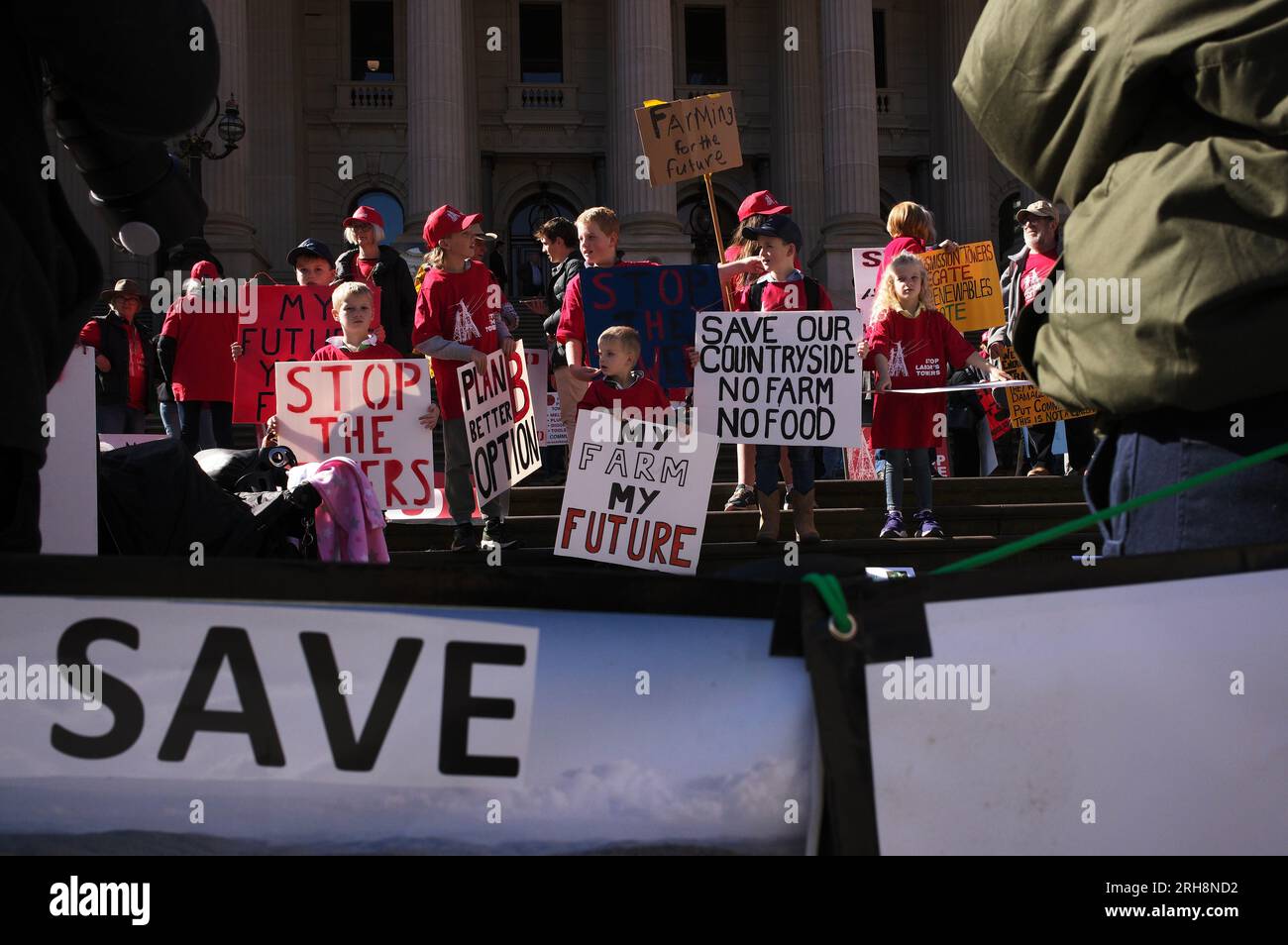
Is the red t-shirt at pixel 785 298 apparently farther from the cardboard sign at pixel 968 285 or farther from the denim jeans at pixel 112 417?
the denim jeans at pixel 112 417

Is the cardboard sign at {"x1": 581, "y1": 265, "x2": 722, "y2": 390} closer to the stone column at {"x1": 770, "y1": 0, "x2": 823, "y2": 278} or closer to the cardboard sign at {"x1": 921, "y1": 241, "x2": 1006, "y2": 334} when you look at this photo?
the cardboard sign at {"x1": 921, "y1": 241, "x2": 1006, "y2": 334}

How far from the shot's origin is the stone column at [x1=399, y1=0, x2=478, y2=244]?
28.8m

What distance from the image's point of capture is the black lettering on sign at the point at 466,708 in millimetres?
1601

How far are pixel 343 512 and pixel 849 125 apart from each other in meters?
25.4

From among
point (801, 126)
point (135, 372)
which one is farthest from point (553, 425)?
point (801, 126)

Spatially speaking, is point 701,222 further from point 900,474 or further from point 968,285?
point 900,474

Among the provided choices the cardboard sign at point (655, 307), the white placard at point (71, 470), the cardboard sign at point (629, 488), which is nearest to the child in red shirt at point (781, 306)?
the cardboard sign at point (655, 307)

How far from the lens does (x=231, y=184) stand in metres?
27.0

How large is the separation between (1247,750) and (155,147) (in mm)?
1847

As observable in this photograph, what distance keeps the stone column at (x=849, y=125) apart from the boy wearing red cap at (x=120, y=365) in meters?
18.3

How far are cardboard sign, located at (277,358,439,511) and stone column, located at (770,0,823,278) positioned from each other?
25777 mm

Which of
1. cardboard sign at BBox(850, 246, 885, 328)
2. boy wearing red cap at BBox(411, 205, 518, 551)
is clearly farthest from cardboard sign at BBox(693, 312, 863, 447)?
cardboard sign at BBox(850, 246, 885, 328)

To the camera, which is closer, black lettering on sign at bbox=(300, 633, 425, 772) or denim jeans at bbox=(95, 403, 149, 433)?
black lettering on sign at bbox=(300, 633, 425, 772)

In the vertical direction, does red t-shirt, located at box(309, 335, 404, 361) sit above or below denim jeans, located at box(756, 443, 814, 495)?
above
